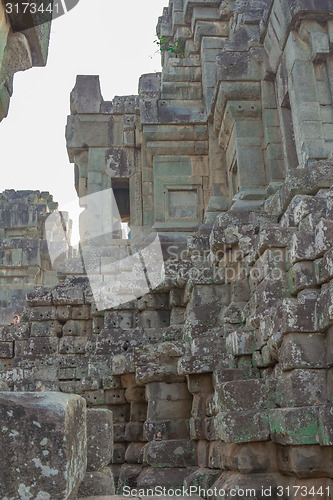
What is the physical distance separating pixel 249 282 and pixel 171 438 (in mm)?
1969

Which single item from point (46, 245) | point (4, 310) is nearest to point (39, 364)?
point (4, 310)

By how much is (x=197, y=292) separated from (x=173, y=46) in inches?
398

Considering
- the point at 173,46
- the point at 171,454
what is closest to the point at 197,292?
the point at 171,454

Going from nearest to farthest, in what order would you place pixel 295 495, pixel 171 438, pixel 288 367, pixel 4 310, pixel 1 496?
pixel 1 496
pixel 295 495
pixel 288 367
pixel 171 438
pixel 4 310

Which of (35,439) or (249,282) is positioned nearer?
(35,439)

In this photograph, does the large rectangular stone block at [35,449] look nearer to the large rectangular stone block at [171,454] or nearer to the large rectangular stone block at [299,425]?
the large rectangular stone block at [299,425]

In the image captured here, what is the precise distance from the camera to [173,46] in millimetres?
14914

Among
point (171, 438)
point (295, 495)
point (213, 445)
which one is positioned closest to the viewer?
point (295, 495)

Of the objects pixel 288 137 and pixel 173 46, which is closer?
pixel 288 137

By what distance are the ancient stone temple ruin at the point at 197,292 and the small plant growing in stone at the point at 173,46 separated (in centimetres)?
5

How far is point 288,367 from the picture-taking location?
4402mm

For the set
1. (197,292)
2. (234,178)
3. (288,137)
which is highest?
(288,137)

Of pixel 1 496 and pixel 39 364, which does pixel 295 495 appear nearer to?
pixel 1 496

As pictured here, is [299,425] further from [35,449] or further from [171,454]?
[171,454]
